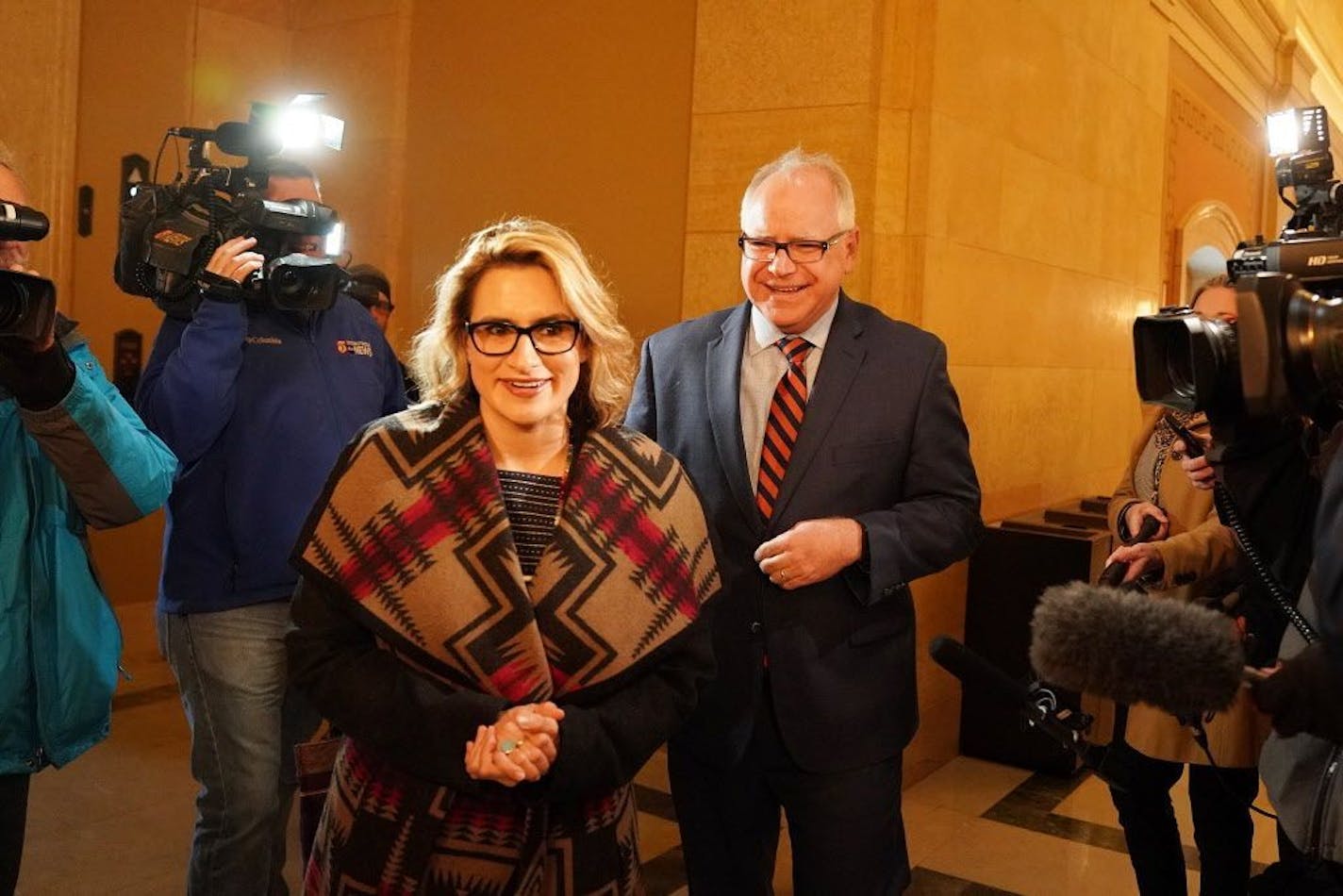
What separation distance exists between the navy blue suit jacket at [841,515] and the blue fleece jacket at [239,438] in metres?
0.85

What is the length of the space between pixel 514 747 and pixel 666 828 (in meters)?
2.35

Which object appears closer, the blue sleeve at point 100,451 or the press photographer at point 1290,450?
the press photographer at point 1290,450

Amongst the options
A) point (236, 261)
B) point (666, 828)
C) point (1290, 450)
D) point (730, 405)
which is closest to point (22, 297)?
point (236, 261)

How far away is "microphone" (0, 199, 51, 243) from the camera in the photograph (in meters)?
1.96

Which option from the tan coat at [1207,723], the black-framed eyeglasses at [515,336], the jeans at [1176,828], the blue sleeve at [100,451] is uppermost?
the black-framed eyeglasses at [515,336]

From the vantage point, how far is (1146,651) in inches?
48.1

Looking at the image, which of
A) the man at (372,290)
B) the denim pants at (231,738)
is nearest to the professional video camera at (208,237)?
the denim pants at (231,738)

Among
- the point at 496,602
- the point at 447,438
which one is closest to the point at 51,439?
the point at 447,438

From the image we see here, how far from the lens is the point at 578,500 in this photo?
1851mm

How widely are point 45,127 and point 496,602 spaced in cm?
464

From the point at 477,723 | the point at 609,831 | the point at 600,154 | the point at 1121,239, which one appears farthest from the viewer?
the point at 1121,239

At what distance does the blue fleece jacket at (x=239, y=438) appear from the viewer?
2510 millimetres

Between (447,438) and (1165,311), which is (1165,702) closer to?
(1165,311)

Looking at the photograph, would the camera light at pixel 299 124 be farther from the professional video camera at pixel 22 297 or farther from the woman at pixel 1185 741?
the woman at pixel 1185 741
